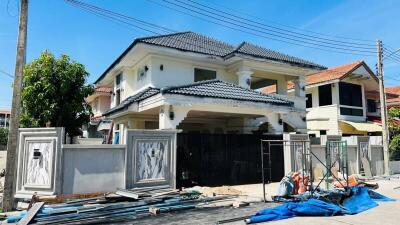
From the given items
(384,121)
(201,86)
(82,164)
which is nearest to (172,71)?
(201,86)

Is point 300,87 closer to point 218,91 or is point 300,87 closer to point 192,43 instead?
point 192,43

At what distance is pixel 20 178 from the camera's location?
916cm

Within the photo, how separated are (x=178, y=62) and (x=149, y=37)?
6.14ft

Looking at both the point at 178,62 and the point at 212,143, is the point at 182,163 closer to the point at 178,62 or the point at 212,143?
the point at 212,143

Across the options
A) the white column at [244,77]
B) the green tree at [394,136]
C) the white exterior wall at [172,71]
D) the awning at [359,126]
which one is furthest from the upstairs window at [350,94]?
the white exterior wall at [172,71]

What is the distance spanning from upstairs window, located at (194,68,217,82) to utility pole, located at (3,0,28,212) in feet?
29.9

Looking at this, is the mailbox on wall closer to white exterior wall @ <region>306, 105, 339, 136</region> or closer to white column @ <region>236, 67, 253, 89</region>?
white column @ <region>236, 67, 253, 89</region>

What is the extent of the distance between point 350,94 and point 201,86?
52.9 feet

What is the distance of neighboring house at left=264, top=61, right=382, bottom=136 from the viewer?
76.0ft

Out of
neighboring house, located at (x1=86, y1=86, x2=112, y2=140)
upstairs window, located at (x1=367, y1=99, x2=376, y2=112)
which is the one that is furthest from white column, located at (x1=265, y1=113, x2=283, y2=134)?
upstairs window, located at (x1=367, y1=99, x2=376, y2=112)

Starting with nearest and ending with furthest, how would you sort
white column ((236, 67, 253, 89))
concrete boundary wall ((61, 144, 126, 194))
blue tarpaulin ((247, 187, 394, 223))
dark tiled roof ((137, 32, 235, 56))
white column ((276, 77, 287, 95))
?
blue tarpaulin ((247, 187, 394, 223)), concrete boundary wall ((61, 144, 126, 194)), dark tiled roof ((137, 32, 235, 56)), white column ((236, 67, 253, 89)), white column ((276, 77, 287, 95))

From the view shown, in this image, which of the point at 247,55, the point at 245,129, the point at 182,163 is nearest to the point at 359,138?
the point at 245,129

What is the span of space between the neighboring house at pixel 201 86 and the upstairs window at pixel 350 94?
6.28 meters

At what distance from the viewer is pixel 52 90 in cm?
1535
